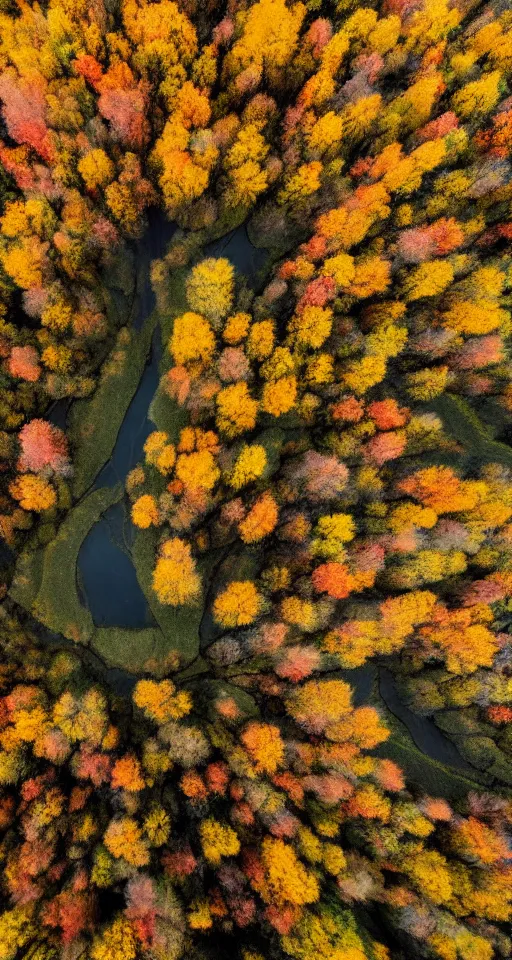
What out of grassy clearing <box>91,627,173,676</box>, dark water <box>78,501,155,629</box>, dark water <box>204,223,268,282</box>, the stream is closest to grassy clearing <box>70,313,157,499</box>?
the stream

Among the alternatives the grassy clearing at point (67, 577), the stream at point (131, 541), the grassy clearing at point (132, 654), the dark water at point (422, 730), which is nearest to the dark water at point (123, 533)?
the stream at point (131, 541)

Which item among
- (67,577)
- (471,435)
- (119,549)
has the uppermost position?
(471,435)

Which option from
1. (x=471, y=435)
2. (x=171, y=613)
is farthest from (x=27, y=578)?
(x=471, y=435)

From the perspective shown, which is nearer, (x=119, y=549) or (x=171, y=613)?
(x=171, y=613)

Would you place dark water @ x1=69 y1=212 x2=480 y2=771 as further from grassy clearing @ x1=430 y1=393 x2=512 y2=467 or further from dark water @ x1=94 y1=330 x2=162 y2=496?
grassy clearing @ x1=430 y1=393 x2=512 y2=467

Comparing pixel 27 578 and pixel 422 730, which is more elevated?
pixel 422 730

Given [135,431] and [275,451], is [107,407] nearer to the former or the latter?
[135,431]
